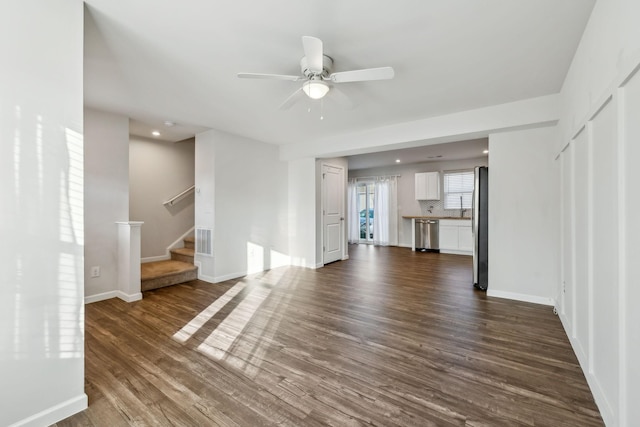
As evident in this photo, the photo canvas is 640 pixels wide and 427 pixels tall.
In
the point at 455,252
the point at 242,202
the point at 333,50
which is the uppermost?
the point at 333,50

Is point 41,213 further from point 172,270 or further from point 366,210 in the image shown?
point 366,210

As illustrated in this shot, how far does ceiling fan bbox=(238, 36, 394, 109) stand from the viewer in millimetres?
1901

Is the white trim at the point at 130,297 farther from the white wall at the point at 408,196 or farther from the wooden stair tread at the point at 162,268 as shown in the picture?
the white wall at the point at 408,196

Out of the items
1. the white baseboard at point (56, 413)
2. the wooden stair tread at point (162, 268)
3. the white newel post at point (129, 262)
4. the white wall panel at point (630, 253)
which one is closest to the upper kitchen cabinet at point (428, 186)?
the wooden stair tread at point (162, 268)

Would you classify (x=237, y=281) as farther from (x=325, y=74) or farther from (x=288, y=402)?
(x=325, y=74)

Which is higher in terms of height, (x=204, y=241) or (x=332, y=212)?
(x=332, y=212)

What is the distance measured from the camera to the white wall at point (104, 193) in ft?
11.9

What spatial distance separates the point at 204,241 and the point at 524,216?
15.8 ft

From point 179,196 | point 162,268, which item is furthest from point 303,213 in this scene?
point 162,268

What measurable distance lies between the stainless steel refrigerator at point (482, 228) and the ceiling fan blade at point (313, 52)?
3.19m

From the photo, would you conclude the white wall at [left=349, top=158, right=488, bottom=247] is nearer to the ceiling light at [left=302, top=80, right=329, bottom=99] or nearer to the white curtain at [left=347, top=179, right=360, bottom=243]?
the white curtain at [left=347, top=179, right=360, bottom=243]

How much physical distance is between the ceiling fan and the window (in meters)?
6.36

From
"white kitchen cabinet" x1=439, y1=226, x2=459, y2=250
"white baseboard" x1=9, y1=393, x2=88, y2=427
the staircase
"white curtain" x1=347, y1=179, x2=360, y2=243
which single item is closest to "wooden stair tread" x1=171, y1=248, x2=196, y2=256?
the staircase

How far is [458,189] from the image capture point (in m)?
7.83
